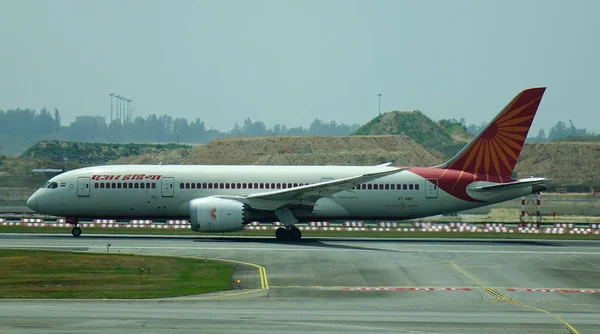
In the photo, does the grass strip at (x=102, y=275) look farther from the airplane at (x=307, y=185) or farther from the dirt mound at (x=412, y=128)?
the dirt mound at (x=412, y=128)

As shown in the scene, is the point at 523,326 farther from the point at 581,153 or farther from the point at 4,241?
the point at 581,153

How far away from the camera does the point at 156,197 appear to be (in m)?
48.2

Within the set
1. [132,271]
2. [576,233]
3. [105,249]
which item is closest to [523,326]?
[132,271]

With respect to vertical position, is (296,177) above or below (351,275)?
above

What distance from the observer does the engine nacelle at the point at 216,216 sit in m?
45.9

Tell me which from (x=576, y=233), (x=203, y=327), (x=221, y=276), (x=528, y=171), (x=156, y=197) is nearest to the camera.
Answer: (x=203, y=327)

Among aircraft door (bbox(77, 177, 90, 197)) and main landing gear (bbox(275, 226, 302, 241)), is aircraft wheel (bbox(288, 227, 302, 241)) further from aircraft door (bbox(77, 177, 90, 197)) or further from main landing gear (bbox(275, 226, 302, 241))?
aircraft door (bbox(77, 177, 90, 197))

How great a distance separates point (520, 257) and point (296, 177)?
1376cm

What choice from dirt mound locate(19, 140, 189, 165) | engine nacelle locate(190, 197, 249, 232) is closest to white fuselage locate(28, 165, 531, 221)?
engine nacelle locate(190, 197, 249, 232)

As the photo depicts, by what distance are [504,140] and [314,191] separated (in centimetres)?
1181

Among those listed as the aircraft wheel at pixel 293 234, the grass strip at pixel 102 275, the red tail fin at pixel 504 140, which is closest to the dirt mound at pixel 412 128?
the red tail fin at pixel 504 140

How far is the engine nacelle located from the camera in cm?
4588

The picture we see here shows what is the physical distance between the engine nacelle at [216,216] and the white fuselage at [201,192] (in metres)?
1.73

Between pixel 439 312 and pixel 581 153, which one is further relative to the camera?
pixel 581 153
